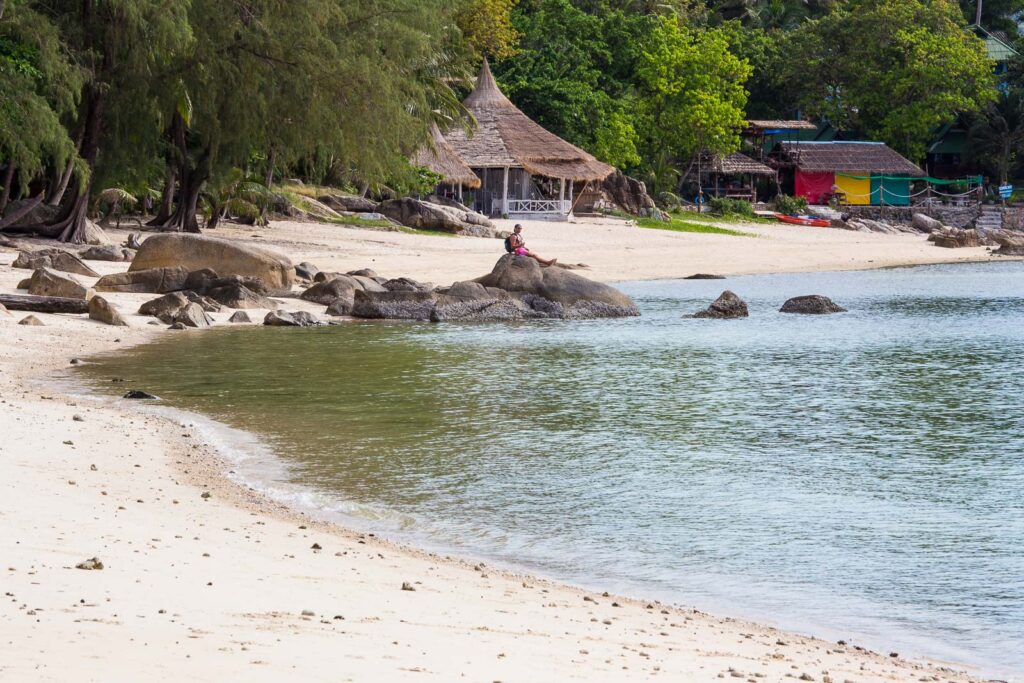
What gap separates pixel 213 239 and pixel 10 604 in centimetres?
1969

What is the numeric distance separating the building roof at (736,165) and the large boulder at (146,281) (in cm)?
3976

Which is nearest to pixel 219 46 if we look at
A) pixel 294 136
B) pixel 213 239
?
pixel 294 136

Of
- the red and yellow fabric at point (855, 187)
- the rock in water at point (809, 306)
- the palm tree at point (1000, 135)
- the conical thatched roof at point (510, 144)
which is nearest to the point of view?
the rock in water at point (809, 306)

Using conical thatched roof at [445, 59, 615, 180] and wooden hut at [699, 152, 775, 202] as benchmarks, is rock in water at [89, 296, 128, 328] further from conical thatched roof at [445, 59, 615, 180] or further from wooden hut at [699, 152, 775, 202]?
wooden hut at [699, 152, 775, 202]

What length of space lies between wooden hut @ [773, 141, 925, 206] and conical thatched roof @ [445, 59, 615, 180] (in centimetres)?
1650

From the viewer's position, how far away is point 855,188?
64188mm

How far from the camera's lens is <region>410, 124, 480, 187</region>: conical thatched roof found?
151ft

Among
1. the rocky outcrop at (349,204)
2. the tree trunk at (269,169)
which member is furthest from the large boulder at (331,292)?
the rocky outcrop at (349,204)

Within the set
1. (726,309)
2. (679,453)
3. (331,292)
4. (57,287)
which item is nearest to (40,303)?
(57,287)

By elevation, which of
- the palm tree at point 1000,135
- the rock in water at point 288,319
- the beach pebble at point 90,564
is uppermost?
the palm tree at point 1000,135

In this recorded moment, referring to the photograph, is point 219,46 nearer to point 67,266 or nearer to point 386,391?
point 67,266

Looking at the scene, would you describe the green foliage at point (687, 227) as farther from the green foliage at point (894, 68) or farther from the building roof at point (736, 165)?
the green foliage at point (894, 68)

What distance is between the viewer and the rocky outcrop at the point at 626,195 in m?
52.8

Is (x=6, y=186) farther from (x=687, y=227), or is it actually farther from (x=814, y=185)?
(x=814, y=185)
